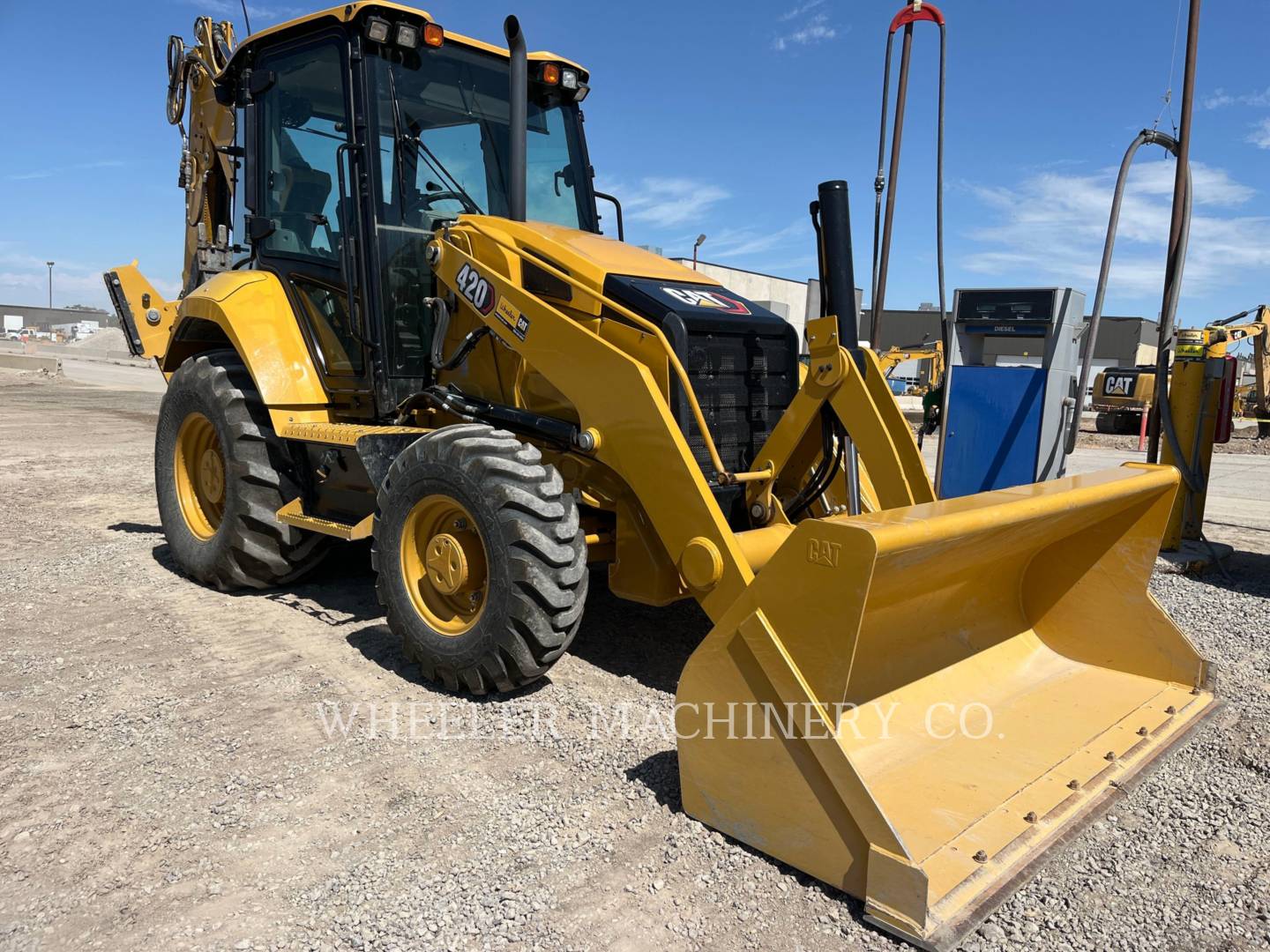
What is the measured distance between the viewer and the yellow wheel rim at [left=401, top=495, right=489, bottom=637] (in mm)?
4004

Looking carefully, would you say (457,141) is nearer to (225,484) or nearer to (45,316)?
(225,484)

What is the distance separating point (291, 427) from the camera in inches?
204

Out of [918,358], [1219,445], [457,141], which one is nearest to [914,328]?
[918,358]

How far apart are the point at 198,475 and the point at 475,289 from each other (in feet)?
9.17

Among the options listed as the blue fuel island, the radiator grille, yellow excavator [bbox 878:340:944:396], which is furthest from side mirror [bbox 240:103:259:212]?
yellow excavator [bbox 878:340:944:396]

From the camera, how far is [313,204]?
535 cm

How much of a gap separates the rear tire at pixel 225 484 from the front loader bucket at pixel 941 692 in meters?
3.34

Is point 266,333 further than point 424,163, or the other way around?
point 266,333

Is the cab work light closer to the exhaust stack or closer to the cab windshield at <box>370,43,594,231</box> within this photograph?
the cab windshield at <box>370,43,594,231</box>

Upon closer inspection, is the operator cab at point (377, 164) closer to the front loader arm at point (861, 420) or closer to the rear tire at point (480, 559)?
the rear tire at point (480, 559)

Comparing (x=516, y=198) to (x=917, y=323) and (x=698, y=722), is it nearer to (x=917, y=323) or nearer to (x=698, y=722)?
(x=698, y=722)

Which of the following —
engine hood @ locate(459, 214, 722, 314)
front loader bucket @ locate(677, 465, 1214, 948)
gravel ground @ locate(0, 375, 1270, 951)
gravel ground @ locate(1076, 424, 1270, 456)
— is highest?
engine hood @ locate(459, 214, 722, 314)

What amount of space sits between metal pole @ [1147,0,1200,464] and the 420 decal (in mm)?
4954

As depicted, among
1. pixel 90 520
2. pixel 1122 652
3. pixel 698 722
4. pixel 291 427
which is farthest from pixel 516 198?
pixel 90 520
